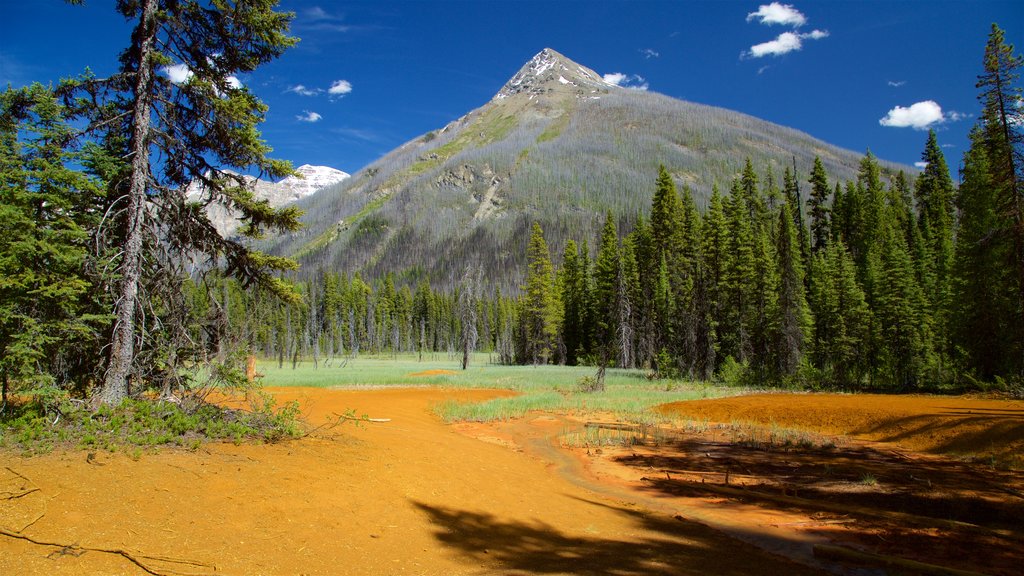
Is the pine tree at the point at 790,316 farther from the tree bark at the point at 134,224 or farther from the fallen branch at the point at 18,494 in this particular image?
the fallen branch at the point at 18,494

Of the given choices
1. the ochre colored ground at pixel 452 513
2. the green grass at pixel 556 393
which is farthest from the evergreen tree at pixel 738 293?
the ochre colored ground at pixel 452 513

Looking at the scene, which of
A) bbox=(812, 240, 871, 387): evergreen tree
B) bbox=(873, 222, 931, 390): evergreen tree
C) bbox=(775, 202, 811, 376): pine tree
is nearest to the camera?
bbox=(873, 222, 931, 390): evergreen tree

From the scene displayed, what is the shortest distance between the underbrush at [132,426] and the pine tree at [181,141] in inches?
36.3

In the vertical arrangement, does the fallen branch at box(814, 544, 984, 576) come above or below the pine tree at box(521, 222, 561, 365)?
below

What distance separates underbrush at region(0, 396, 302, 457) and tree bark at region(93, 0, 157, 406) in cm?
55

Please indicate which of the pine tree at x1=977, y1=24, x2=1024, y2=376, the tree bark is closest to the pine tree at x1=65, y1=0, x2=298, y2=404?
the tree bark

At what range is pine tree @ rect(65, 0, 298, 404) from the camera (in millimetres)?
9250

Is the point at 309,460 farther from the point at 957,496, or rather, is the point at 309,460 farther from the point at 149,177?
the point at 957,496

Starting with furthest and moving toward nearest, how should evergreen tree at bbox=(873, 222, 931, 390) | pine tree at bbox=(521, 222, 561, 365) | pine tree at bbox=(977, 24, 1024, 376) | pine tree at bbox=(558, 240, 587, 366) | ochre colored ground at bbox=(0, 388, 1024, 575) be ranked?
pine tree at bbox=(558, 240, 587, 366) → pine tree at bbox=(521, 222, 561, 365) → evergreen tree at bbox=(873, 222, 931, 390) → pine tree at bbox=(977, 24, 1024, 376) → ochre colored ground at bbox=(0, 388, 1024, 575)

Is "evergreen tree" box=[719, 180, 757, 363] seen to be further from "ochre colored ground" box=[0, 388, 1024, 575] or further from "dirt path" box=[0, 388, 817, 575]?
"dirt path" box=[0, 388, 817, 575]

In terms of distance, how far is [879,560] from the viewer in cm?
590

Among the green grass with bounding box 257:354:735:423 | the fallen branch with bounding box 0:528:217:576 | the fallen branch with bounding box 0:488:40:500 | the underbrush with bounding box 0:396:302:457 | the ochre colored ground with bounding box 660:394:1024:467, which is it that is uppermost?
the underbrush with bounding box 0:396:302:457

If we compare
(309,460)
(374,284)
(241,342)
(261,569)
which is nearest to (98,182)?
(241,342)

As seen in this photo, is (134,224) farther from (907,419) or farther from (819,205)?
(819,205)
